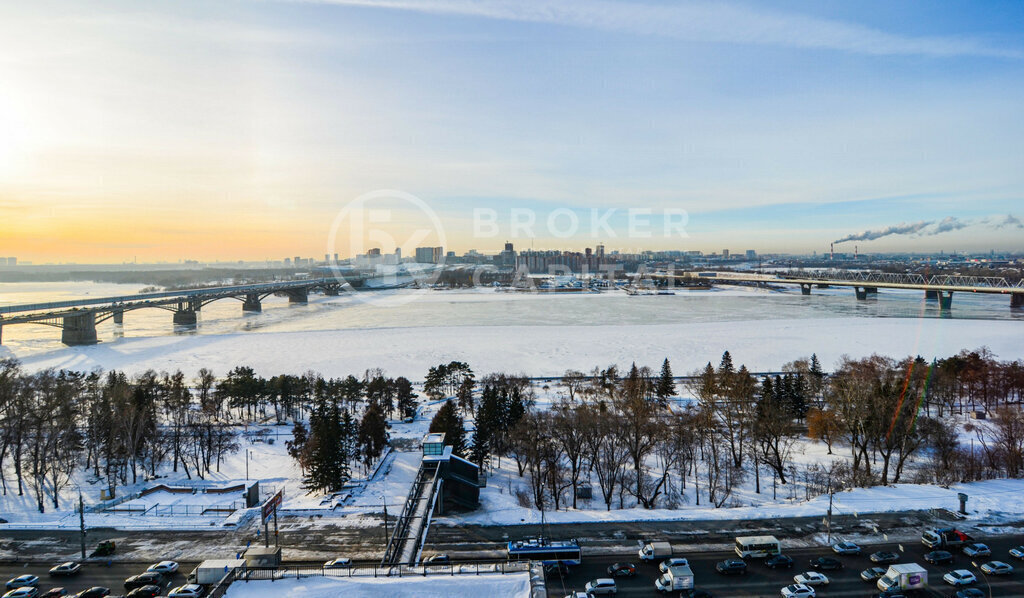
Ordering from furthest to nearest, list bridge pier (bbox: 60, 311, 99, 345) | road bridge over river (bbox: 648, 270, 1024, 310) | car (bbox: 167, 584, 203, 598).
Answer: road bridge over river (bbox: 648, 270, 1024, 310)
bridge pier (bbox: 60, 311, 99, 345)
car (bbox: 167, 584, 203, 598)

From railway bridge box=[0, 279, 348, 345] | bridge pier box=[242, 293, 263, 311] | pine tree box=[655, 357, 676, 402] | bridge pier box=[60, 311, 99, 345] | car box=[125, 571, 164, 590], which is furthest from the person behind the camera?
bridge pier box=[242, 293, 263, 311]

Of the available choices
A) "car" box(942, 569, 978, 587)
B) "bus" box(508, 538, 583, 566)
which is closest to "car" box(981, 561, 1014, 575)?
"car" box(942, 569, 978, 587)

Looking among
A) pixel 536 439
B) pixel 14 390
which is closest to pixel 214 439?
pixel 14 390

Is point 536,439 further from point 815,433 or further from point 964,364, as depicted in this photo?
point 964,364

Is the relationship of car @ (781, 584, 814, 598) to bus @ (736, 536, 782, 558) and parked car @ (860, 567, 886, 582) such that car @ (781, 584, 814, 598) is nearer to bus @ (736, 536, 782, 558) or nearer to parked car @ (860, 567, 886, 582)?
bus @ (736, 536, 782, 558)

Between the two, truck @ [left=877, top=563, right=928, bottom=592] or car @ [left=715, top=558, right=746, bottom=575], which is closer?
truck @ [left=877, top=563, right=928, bottom=592]

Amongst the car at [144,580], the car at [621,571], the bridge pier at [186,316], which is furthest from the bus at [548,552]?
the bridge pier at [186,316]
